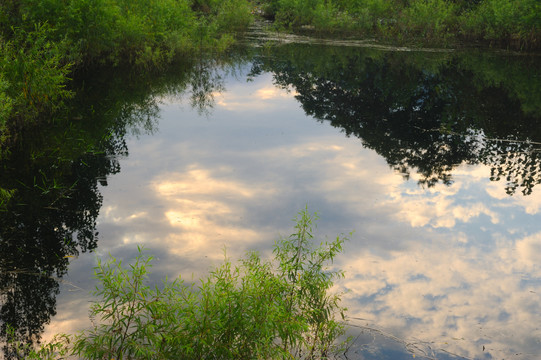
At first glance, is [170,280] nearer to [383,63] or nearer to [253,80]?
[253,80]

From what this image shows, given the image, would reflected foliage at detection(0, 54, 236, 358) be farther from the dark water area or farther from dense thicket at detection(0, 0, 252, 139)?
dense thicket at detection(0, 0, 252, 139)

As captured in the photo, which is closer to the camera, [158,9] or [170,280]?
[170,280]

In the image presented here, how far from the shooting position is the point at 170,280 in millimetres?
7992

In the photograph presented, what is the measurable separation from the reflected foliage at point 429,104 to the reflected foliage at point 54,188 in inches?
245

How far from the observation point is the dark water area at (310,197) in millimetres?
7371

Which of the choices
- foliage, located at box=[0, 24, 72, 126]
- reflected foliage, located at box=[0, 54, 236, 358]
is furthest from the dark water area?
foliage, located at box=[0, 24, 72, 126]

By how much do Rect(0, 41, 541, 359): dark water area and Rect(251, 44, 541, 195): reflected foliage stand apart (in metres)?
0.11

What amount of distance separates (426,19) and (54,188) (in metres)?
33.3

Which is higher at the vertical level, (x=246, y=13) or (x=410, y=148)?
A: (x=246, y=13)

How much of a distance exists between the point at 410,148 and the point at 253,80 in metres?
11.1

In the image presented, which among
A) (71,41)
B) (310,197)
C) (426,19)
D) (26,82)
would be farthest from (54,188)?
(426,19)

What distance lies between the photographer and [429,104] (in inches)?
801

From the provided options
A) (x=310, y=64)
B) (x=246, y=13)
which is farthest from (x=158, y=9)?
(x=246, y=13)

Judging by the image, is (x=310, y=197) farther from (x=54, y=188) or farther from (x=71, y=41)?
(x=71, y=41)
